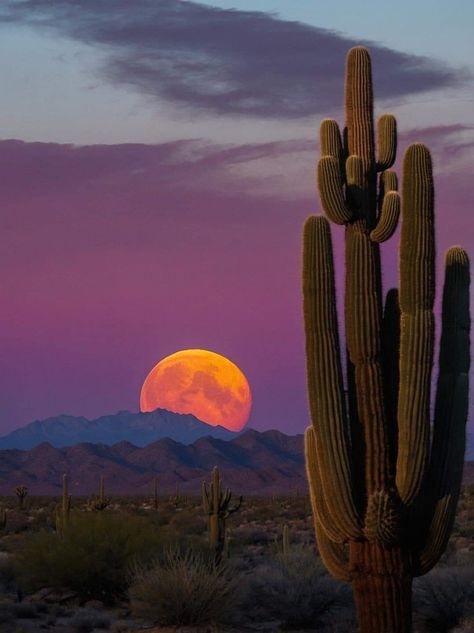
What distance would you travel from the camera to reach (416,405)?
13414 mm

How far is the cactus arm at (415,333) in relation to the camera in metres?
13.4

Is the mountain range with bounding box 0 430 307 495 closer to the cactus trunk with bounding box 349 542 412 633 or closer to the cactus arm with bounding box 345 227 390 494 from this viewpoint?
the cactus trunk with bounding box 349 542 412 633

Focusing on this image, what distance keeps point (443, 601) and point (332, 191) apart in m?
7.75

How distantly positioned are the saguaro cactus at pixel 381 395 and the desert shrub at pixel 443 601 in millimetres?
4222

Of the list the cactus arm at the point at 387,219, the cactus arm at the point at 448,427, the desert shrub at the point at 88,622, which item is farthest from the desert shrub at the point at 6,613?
the cactus arm at the point at 387,219

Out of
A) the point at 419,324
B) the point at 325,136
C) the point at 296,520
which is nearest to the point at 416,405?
the point at 419,324

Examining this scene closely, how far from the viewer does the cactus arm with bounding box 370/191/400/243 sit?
1384cm

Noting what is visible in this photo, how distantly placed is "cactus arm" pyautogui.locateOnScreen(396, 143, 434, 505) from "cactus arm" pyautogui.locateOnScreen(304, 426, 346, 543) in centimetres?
96

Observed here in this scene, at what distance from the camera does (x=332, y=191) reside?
A: 13867 mm

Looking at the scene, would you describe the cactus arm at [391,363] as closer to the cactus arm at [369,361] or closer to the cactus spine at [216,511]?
the cactus arm at [369,361]

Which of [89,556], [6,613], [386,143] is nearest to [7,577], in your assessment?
[89,556]

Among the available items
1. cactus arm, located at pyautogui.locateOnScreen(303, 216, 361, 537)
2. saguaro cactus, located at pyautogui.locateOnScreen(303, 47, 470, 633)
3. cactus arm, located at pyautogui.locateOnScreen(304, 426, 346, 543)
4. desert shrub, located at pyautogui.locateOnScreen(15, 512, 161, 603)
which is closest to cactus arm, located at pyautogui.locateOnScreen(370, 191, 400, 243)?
saguaro cactus, located at pyautogui.locateOnScreen(303, 47, 470, 633)

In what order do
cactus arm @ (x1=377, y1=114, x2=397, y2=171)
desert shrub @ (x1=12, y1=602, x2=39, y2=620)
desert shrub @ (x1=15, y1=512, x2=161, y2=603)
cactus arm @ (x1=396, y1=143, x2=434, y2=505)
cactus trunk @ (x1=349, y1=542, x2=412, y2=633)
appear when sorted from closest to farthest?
1. cactus arm @ (x1=396, y1=143, x2=434, y2=505)
2. cactus trunk @ (x1=349, y1=542, x2=412, y2=633)
3. cactus arm @ (x1=377, y1=114, x2=397, y2=171)
4. desert shrub @ (x1=12, y1=602, x2=39, y2=620)
5. desert shrub @ (x1=15, y1=512, x2=161, y2=603)

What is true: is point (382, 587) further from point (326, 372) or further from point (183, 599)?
point (183, 599)
